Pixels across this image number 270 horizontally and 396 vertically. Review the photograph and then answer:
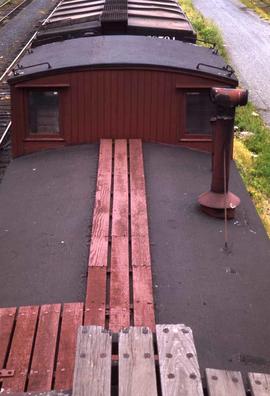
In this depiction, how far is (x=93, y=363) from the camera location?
2.80 m

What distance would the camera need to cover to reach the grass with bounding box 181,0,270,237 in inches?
456

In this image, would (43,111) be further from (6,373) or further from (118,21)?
(118,21)

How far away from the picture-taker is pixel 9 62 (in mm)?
20547

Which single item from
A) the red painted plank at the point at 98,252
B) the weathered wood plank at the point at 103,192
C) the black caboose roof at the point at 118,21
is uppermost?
the black caboose roof at the point at 118,21

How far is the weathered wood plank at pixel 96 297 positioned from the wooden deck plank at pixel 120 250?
2.8 inches

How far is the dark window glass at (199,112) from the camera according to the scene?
321 inches

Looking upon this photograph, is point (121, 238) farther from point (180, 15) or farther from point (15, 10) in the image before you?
point (15, 10)

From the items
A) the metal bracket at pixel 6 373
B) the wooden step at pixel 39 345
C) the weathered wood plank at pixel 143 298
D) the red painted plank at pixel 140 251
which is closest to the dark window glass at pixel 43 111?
the red painted plank at pixel 140 251

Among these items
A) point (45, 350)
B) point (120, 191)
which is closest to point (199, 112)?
point (120, 191)

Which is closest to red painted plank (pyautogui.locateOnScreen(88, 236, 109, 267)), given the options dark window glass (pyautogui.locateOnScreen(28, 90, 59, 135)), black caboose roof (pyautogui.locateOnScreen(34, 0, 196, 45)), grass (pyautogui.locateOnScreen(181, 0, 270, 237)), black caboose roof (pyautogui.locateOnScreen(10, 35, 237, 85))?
dark window glass (pyautogui.locateOnScreen(28, 90, 59, 135))

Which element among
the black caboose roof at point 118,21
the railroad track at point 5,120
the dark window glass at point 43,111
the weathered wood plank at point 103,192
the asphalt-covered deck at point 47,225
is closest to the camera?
the asphalt-covered deck at point 47,225

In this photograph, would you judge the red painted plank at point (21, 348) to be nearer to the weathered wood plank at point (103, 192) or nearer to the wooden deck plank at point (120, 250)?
the wooden deck plank at point (120, 250)

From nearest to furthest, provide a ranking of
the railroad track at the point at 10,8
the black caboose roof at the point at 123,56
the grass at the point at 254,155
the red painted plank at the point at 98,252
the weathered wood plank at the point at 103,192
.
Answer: the red painted plank at the point at 98,252
the weathered wood plank at the point at 103,192
the black caboose roof at the point at 123,56
the grass at the point at 254,155
the railroad track at the point at 10,8

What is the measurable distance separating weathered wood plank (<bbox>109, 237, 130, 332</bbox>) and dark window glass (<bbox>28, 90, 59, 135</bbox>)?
313 cm
